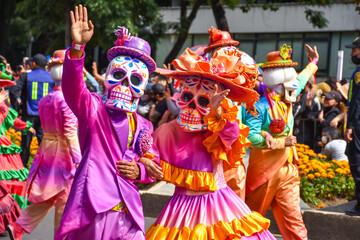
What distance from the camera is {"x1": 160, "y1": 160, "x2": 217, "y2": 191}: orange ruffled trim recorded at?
479 cm

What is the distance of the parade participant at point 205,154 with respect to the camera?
15.4ft

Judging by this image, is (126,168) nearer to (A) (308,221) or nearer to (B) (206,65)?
(B) (206,65)

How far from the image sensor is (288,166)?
21.9 ft

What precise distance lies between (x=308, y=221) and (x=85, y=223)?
428cm

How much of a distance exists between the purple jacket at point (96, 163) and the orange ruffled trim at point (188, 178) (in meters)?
0.40

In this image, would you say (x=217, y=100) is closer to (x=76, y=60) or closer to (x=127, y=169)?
(x=127, y=169)

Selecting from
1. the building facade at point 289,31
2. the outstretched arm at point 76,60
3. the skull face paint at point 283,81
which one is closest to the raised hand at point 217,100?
the outstretched arm at point 76,60

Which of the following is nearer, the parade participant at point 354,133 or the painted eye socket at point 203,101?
the painted eye socket at point 203,101

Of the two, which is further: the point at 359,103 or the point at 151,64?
the point at 359,103

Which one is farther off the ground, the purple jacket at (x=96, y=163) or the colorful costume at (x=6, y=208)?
the purple jacket at (x=96, y=163)

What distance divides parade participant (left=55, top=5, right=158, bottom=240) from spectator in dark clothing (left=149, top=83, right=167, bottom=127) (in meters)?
6.95

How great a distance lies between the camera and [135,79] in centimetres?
454

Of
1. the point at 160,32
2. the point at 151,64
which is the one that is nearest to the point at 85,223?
the point at 151,64

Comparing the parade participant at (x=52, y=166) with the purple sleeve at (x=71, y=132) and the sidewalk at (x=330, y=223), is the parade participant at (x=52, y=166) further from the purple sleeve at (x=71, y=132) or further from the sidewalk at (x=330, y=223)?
the sidewalk at (x=330, y=223)
